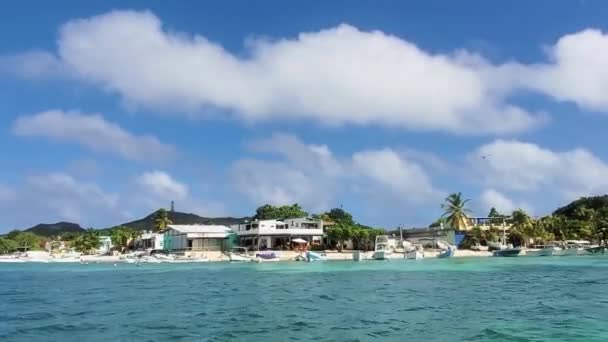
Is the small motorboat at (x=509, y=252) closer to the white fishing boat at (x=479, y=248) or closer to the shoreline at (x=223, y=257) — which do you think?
the shoreline at (x=223, y=257)

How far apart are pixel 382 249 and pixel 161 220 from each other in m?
52.3

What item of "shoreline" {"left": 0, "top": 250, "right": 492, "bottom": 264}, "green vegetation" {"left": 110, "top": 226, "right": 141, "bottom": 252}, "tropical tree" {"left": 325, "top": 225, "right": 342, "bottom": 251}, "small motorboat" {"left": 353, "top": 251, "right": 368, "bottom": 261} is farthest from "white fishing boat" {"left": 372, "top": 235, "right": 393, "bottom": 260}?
"green vegetation" {"left": 110, "top": 226, "right": 141, "bottom": 252}

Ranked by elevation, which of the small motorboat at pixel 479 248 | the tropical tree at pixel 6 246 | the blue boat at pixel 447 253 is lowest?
the blue boat at pixel 447 253

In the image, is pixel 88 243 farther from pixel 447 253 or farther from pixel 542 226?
pixel 542 226

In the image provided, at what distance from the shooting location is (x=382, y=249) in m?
83.9

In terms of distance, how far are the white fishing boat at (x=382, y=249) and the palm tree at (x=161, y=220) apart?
47.7 meters

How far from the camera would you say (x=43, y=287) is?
3775cm

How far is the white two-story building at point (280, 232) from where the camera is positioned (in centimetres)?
9069

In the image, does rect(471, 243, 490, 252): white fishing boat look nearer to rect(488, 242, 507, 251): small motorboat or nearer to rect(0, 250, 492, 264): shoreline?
rect(488, 242, 507, 251): small motorboat

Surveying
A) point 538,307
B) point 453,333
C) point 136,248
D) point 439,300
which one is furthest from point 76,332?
point 136,248

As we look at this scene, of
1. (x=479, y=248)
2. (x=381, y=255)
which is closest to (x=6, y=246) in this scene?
(x=381, y=255)

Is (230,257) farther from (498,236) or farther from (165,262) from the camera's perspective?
(498,236)

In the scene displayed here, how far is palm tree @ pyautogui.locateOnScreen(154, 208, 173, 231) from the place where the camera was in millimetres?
114988

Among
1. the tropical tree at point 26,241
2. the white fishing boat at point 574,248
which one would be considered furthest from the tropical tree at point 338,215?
the tropical tree at point 26,241
